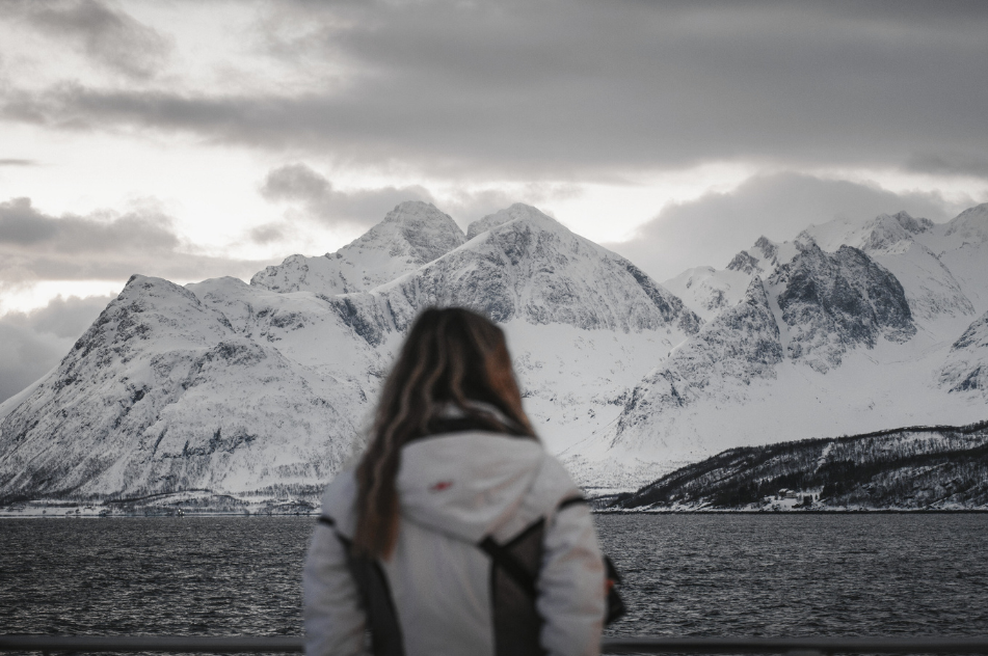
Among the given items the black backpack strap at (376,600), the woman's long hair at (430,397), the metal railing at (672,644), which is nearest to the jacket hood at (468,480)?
A: the woman's long hair at (430,397)

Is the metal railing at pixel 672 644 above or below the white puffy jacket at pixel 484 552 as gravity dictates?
below

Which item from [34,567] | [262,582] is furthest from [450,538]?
[34,567]

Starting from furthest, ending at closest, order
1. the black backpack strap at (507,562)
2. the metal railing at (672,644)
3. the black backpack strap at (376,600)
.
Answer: the metal railing at (672,644) → the black backpack strap at (376,600) → the black backpack strap at (507,562)

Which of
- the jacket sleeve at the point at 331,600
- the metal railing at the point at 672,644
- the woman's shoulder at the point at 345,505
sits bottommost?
the metal railing at the point at 672,644

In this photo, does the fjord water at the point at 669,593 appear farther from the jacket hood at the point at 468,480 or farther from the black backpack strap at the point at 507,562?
the jacket hood at the point at 468,480

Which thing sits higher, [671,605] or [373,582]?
[373,582]

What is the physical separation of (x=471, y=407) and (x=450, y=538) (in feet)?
2.56

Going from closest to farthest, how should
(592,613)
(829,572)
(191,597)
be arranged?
(592,613) → (191,597) → (829,572)

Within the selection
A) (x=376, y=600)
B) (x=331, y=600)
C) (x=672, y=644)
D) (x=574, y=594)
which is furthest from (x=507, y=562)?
(x=672, y=644)

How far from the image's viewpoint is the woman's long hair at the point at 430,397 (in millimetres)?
6094

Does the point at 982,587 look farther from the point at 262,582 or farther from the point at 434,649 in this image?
the point at 434,649

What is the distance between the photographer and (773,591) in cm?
10531

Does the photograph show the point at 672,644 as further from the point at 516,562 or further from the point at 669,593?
the point at 669,593

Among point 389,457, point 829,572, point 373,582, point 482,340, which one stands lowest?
point 829,572
